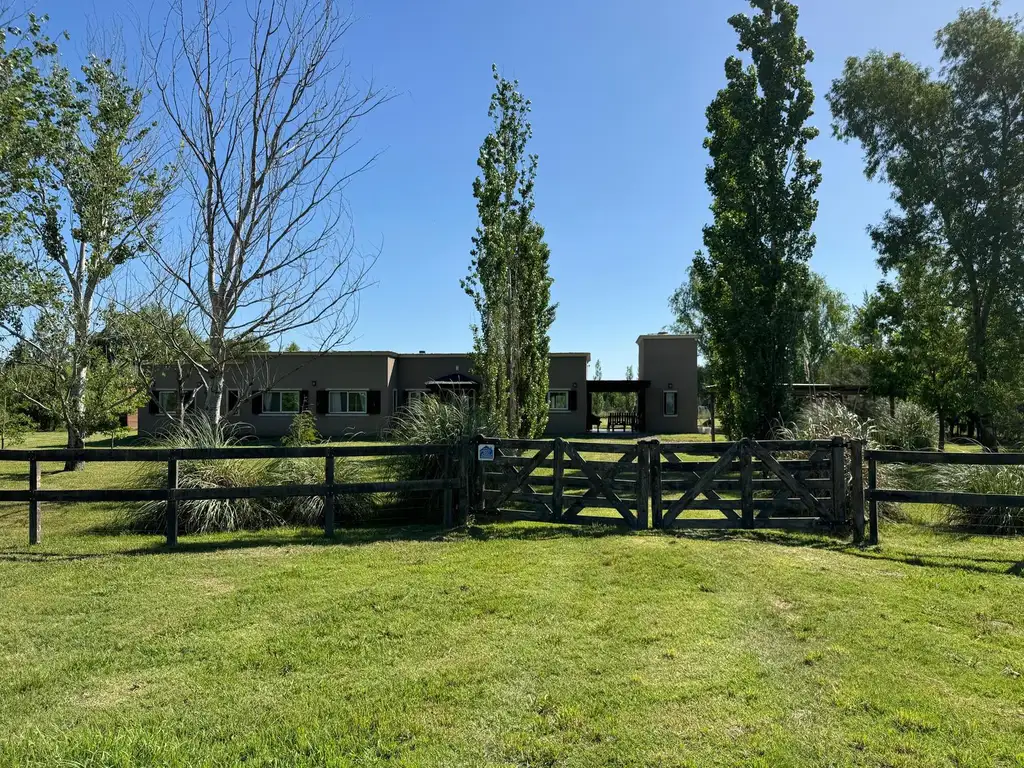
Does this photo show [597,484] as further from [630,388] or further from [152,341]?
[630,388]

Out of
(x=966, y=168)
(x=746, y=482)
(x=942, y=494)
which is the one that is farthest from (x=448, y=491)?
(x=966, y=168)

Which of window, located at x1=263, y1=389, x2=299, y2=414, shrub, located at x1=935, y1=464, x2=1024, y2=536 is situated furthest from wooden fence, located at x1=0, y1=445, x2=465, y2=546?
window, located at x1=263, y1=389, x2=299, y2=414

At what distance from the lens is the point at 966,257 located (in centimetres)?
2017

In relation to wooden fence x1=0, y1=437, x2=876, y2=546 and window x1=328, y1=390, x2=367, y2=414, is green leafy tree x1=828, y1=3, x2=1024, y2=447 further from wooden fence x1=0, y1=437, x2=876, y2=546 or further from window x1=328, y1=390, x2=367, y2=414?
window x1=328, y1=390, x2=367, y2=414

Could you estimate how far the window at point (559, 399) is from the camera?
32.6 m

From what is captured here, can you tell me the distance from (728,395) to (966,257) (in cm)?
913

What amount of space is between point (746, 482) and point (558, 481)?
7.56 ft

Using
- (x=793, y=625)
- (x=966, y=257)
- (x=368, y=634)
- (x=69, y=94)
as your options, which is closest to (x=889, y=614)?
(x=793, y=625)

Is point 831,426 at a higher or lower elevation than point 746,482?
higher

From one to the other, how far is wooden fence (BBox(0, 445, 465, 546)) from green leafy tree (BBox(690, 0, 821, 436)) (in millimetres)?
11110

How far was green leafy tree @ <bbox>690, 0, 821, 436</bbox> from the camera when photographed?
56.5 ft

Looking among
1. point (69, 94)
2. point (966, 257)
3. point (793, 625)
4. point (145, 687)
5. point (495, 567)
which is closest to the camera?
point (145, 687)

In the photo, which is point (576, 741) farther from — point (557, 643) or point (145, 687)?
point (145, 687)

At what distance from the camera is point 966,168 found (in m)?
20.5
